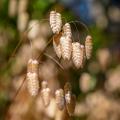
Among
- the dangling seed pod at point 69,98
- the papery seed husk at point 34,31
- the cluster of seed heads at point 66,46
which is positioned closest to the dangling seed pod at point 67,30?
the cluster of seed heads at point 66,46

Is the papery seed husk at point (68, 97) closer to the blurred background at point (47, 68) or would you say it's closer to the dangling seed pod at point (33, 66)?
the dangling seed pod at point (33, 66)

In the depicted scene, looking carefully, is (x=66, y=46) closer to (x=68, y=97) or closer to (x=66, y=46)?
(x=66, y=46)

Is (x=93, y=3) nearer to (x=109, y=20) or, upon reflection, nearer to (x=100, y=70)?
(x=109, y=20)

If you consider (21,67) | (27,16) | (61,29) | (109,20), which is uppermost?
(61,29)

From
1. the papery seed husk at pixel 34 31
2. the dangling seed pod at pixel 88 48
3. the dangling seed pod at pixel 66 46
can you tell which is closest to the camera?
the dangling seed pod at pixel 66 46

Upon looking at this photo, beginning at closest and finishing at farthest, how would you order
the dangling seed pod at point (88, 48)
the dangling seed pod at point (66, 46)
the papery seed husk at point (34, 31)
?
the dangling seed pod at point (66, 46) → the dangling seed pod at point (88, 48) → the papery seed husk at point (34, 31)

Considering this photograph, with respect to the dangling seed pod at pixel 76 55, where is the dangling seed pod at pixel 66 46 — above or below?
above

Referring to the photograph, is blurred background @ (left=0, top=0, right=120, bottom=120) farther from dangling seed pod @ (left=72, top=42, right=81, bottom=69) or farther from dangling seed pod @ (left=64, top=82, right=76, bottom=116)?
dangling seed pod @ (left=72, top=42, right=81, bottom=69)

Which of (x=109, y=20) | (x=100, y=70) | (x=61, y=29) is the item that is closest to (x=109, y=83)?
(x=100, y=70)
